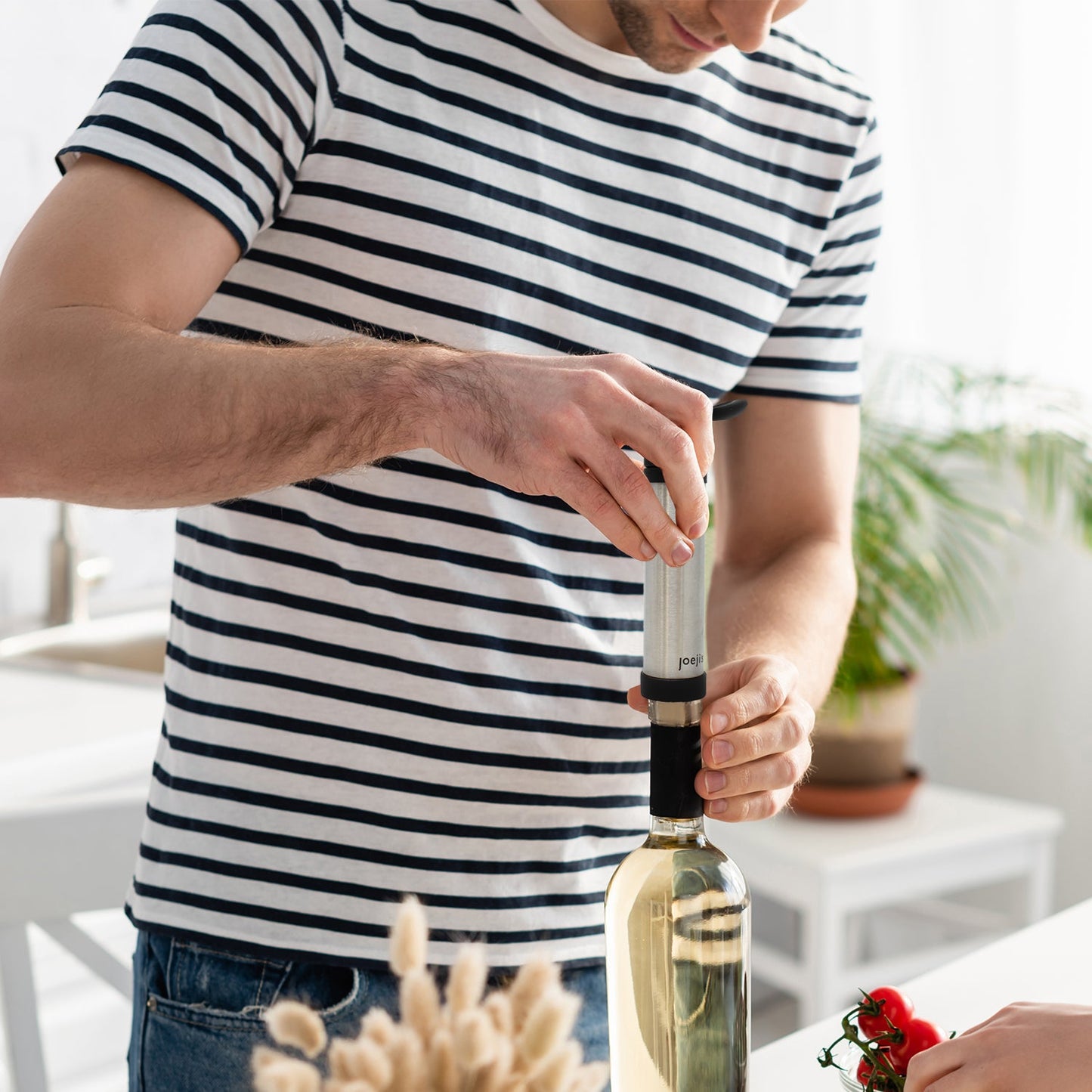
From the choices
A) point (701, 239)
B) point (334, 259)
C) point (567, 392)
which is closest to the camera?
point (567, 392)

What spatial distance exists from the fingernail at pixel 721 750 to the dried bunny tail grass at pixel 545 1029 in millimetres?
216

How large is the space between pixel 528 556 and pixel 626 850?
0.25 m

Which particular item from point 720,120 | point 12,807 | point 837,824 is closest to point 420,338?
point 720,120

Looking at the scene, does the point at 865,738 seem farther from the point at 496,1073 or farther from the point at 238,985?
the point at 496,1073

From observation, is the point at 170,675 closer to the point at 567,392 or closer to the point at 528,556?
the point at 528,556

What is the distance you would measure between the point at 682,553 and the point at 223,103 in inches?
17.3

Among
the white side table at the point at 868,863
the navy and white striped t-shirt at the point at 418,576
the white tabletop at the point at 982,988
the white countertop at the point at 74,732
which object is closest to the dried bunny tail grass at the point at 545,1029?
the white tabletop at the point at 982,988

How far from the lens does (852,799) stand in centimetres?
216

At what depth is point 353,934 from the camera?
35.5 inches

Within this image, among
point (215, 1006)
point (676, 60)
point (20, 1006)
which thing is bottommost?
point (20, 1006)

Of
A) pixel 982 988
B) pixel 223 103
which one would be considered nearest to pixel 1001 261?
pixel 982 988

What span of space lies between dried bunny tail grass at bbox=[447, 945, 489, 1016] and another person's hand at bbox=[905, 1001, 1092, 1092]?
28 cm

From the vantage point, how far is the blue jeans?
2.89 ft

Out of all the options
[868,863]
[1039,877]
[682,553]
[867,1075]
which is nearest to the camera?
[682,553]
